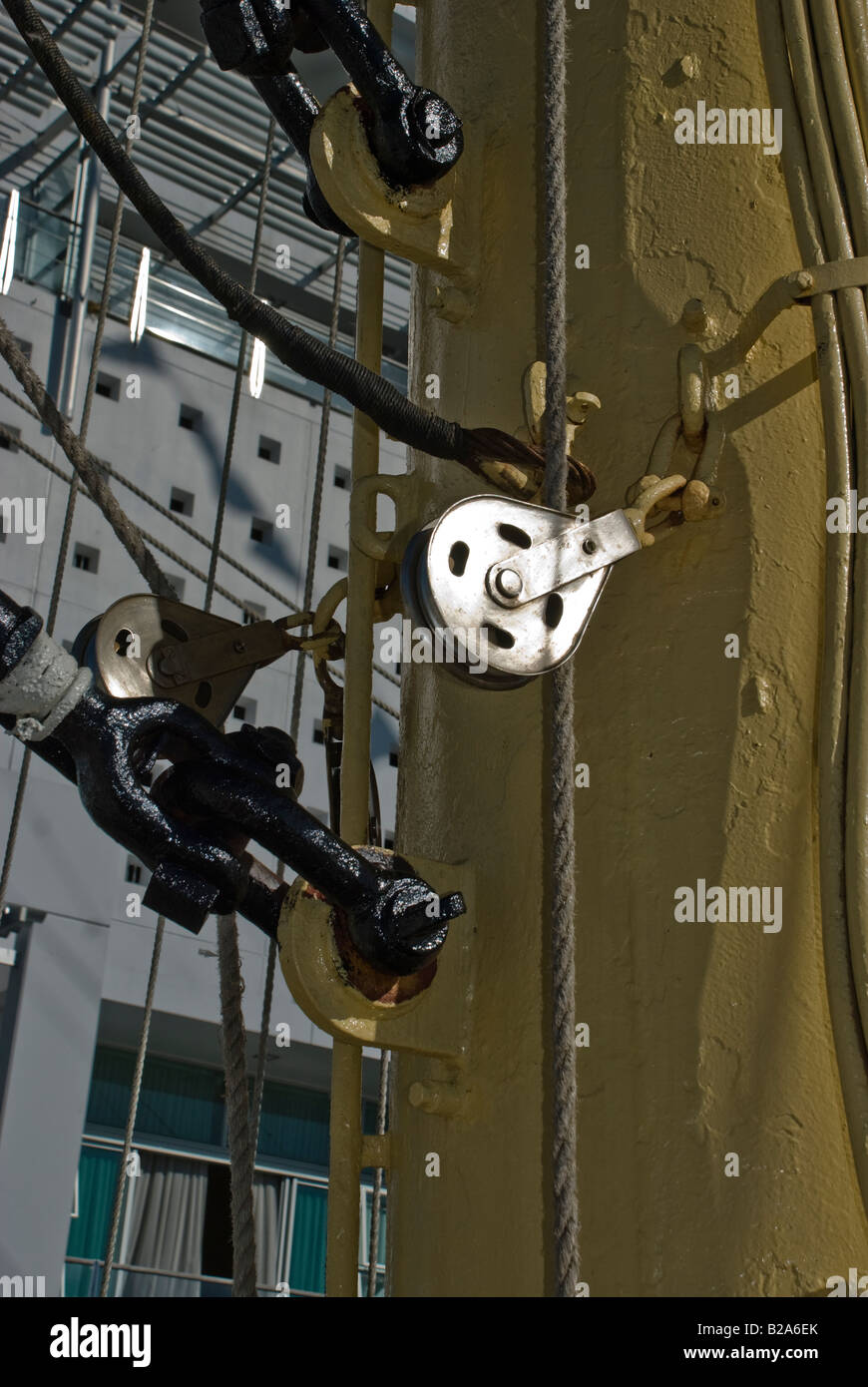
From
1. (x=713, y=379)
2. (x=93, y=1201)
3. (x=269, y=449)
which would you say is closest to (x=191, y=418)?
(x=269, y=449)

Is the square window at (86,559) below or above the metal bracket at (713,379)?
above

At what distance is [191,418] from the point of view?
13.7m

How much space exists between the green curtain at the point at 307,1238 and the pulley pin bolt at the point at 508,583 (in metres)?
12.6

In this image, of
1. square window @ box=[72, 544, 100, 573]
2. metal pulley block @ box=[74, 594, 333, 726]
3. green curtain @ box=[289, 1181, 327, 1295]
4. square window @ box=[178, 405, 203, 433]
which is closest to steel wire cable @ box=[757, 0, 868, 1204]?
metal pulley block @ box=[74, 594, 333, 726]

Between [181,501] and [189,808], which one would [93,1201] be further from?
[189,808]

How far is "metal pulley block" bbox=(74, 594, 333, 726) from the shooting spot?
4.78 feet

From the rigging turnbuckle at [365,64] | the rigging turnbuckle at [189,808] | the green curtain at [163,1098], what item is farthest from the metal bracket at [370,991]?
the green curtain at [163,1098]

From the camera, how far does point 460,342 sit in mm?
1581

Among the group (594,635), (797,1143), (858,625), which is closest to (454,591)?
(594,635)

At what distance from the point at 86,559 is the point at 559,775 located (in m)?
11.5

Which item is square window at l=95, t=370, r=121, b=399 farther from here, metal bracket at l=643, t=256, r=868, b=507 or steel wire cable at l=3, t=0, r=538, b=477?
metal bracket at l=643, t=256, r=868, b=507

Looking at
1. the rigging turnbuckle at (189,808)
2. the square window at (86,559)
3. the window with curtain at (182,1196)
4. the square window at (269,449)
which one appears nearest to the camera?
the rigging turnbuckle at (189,808)

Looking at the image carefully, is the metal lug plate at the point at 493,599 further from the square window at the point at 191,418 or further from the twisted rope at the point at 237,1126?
the square window at the point at 191,418

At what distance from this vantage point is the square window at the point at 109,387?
12961 mm
